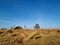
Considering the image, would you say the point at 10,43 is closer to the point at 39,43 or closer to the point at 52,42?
the point at 39,43

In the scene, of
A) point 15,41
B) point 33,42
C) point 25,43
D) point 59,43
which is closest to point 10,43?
Result: point 15,41

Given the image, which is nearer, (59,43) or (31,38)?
(59,43)

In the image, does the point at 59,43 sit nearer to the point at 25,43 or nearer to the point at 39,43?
the point at 39,43

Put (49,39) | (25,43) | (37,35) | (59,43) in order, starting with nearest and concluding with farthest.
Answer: (59,43)
(49,39)
(25,43)
(37,35)

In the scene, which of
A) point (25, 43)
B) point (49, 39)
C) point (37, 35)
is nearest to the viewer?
point (49, 39)

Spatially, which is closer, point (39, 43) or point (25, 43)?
point (39, 43)

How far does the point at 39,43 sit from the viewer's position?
15297 millimetres

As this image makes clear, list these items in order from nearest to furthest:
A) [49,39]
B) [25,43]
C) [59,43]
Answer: [59,43] < [49,39] < [25,43]

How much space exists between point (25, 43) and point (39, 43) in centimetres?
215

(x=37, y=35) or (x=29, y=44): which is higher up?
(x=37, y=35)

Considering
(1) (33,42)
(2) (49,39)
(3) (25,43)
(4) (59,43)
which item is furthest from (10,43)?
(4) (59,43)

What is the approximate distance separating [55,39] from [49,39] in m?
0.74

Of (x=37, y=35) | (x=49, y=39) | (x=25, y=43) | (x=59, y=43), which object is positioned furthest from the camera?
(x=37, y=35)

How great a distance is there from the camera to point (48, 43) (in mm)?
14430
